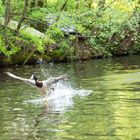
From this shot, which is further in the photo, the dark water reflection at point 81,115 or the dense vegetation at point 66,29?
the dense vegetation at point 66,29

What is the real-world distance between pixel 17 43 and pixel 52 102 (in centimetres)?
1781

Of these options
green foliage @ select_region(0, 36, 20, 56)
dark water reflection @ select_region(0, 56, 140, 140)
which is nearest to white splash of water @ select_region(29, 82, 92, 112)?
dark water reflection @ select_region(0, 56, 140, 140)

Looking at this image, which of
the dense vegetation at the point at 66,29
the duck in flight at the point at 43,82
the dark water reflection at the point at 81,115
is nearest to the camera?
the dark water reflection at the point at 81,115

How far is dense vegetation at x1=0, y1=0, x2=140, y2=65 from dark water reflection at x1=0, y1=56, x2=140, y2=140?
35.0 feet

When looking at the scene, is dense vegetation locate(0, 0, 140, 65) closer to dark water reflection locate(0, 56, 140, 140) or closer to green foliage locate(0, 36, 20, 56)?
green foliage locate(0, 36, 20, 56)

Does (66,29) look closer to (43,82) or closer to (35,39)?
(35,39)

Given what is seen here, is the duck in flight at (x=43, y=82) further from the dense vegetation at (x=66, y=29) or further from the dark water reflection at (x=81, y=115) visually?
the dense vegetation at (x=66, y=29)

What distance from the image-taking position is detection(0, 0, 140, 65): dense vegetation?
3531 centimetres

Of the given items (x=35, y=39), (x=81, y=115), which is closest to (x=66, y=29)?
(x=35, y=39)

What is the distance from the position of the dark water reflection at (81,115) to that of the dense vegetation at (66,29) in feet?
35.0

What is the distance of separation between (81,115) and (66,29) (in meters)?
24.1

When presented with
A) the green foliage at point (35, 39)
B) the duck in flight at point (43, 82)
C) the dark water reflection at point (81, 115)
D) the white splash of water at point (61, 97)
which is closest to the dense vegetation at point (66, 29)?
the green foliage at point (35, 39)

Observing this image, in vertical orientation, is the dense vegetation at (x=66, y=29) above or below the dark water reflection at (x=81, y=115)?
above

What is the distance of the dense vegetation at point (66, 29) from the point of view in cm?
3531
